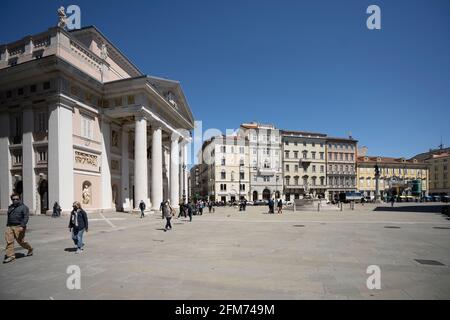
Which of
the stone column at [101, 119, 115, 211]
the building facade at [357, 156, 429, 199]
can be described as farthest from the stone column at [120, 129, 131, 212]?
the building facade at [357, 156, 429, 199]

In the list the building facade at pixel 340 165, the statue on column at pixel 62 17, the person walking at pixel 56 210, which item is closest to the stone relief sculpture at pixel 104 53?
the statue on column at pixel 62 17

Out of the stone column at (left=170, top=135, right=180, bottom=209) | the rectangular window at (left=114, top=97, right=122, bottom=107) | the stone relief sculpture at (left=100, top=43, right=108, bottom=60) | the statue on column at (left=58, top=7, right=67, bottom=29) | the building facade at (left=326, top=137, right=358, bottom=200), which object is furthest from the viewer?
the building facade at (left=326, top=137, right=358, bottom=200)

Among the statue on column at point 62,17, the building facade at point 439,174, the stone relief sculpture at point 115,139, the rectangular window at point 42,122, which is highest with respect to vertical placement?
the statue on column at point 62,17

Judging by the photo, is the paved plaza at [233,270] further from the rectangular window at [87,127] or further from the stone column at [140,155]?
the rectangular window at [87,127]

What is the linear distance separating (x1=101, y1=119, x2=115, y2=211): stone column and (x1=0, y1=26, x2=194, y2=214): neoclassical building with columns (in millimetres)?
114

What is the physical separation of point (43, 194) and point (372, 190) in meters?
87.5

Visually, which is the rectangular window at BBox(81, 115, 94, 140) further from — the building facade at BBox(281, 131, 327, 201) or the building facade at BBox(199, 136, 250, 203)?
the building facade at BBox(281, 131, 327, 201)

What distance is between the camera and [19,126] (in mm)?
27266

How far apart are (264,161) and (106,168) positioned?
1979 inches

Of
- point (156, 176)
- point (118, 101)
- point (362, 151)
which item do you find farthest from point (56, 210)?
point (362, 151)

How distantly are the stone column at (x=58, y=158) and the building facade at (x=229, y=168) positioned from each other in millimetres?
47399

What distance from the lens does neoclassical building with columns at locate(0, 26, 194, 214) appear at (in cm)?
2520

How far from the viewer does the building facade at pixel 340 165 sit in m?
81.0

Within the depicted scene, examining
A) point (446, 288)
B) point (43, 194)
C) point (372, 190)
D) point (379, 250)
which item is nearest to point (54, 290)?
point (446, 288)
